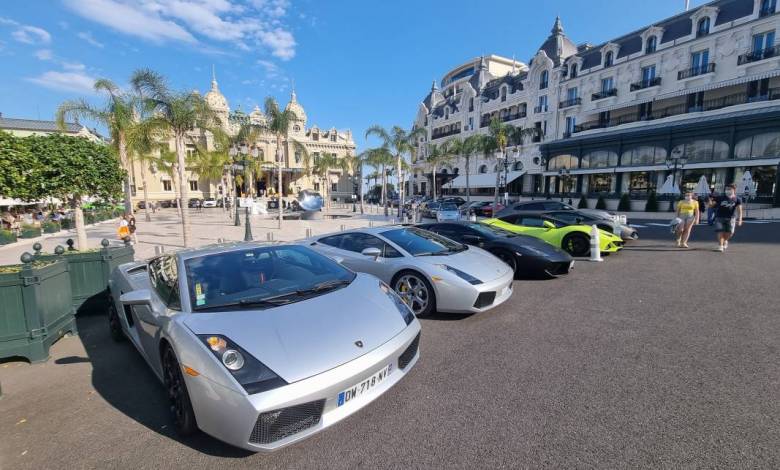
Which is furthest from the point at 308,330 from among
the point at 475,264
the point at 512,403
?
the point at 475,264

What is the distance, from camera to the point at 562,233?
9148 mm

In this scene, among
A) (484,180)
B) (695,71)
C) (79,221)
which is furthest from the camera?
(484,180)

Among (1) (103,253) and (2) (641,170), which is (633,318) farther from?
(2) (641,170)

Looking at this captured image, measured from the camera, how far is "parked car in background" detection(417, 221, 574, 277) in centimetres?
662

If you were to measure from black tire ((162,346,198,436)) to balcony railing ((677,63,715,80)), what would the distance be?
3833cm

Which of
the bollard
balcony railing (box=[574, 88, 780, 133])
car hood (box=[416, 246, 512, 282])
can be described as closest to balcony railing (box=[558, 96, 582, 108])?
balcony railing (box=[574, 88, 780, 133])

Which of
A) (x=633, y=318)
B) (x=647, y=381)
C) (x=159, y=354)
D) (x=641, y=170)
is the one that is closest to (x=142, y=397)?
(x=159, y=354)

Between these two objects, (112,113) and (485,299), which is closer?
(485,299)

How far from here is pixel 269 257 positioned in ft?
12.1

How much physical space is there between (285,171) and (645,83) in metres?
50.0

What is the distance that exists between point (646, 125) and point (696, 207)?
25408 mm

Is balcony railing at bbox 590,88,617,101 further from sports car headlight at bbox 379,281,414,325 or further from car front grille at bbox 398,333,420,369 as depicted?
car front grille at bbox 398,333,420,369

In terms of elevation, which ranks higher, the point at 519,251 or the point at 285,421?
the point at 519,251

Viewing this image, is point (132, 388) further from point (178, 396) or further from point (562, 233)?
point (562, 233)
